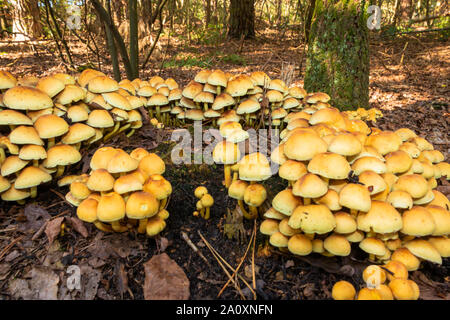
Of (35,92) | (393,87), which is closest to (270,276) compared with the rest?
(35,92)

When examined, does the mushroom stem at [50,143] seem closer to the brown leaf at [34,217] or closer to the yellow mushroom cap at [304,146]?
the brown leaf at [34,217]

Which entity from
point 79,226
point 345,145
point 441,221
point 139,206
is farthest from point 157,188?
point 441,221

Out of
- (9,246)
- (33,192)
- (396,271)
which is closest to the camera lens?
(396,271)

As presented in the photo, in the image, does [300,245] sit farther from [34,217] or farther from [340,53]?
[340,53]

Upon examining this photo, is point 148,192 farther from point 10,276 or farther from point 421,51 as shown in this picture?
point 421,51

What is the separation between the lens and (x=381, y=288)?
1646 millimetres

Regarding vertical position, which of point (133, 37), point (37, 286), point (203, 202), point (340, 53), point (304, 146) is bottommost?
point (37, 286)

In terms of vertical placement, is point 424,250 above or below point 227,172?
below

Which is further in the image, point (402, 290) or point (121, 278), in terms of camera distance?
point (121, 278)

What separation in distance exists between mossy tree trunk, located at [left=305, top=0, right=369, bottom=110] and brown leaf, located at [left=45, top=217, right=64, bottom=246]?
391cm

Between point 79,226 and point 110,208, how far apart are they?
28.1 inches

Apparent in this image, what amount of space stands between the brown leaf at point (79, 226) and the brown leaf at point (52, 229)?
0.09 meters

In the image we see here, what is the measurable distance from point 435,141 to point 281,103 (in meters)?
2.63

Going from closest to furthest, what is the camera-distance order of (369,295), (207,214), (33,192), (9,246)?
(369,295)
(9,246)
(207,214)
(33,192)
